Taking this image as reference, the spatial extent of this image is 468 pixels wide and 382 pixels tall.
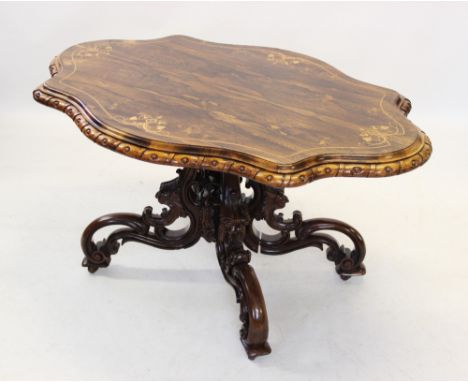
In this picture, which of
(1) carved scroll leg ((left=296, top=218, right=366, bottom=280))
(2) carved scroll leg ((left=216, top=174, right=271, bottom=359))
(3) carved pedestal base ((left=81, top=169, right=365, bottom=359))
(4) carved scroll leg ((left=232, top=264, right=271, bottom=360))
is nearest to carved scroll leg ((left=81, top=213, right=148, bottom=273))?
(3) carved pedestal base ((left=81, top=169, right=365, bottom=359))

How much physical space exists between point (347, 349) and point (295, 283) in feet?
1.18

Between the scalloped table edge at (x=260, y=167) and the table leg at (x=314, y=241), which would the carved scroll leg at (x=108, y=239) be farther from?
the scalloped table edge at (x=260, y=167)

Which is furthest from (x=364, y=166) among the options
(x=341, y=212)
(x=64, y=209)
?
(x=64, y=209)

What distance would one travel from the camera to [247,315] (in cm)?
193

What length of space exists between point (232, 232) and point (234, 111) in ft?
1.49

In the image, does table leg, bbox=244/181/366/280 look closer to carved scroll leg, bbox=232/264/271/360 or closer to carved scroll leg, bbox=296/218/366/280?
carved scroll leg, bbox=296/218/366/280

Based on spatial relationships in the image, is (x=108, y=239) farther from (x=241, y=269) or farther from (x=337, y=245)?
(x=337, y=245)

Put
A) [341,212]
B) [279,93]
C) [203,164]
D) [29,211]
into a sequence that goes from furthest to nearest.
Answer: [341,212]
[29,211]
[279,93]
[203,164]

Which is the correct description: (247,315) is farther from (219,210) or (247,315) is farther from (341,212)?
(341,212)

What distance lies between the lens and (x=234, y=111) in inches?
68.7

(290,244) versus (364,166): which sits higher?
(364,166)

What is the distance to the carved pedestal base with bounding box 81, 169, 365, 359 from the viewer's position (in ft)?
6.40

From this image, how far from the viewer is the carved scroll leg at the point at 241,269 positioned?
1892 millimetres

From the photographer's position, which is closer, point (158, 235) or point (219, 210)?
point (219, 210)
